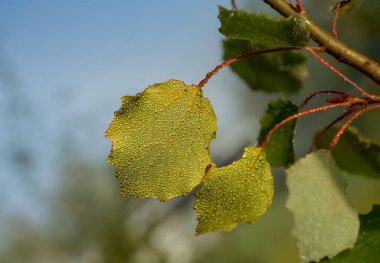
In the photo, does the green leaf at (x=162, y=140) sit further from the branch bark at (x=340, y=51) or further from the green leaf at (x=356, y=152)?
the green leaf at (x=356, y=152)

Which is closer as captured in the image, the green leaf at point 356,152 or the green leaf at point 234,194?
the green leaf at point 234,194

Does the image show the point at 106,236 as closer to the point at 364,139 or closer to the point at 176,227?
the point at 364,139

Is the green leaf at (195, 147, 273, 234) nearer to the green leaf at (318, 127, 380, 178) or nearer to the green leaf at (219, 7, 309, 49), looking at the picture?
the green leaf at (219, 7, 309, 49)

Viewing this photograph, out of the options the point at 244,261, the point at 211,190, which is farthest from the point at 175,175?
the point at 244,261

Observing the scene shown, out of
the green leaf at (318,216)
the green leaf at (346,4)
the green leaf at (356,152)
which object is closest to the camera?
the green leaf at (318,216)

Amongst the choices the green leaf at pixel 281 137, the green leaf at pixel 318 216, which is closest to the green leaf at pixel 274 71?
the green leaf at pixel 281 137

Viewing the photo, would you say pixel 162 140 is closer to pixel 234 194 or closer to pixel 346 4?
pixel 234 194
